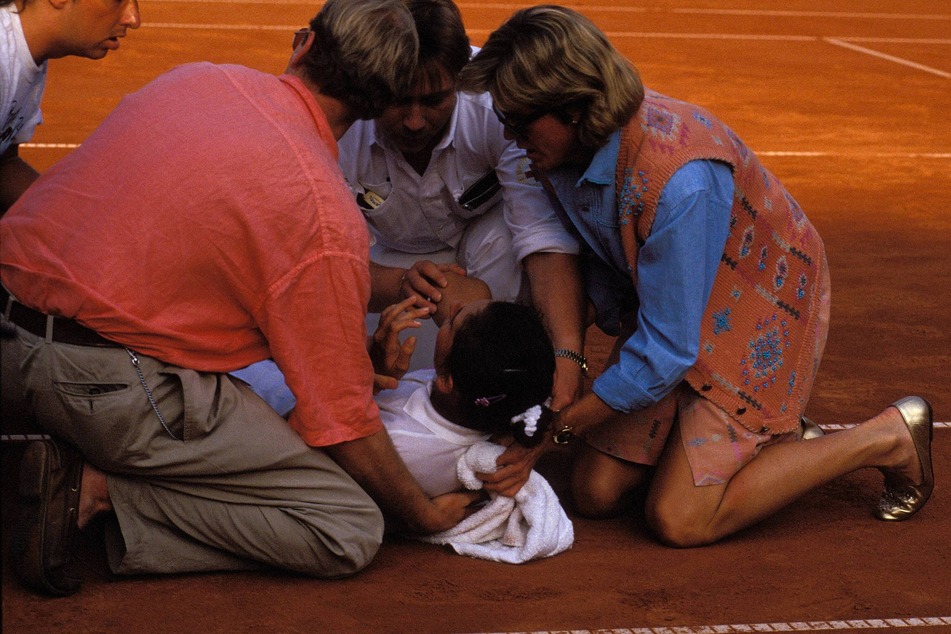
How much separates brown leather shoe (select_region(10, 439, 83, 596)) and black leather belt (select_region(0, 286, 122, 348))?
0.85 ft

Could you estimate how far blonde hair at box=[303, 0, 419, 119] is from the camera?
314 cm

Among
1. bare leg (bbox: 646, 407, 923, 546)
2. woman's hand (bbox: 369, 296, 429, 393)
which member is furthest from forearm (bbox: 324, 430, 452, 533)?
bare leg (bbox: 646, 407, 923, 546)

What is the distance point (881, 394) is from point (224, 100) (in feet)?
9.45

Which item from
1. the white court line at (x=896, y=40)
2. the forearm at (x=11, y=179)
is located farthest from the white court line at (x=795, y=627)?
the white court line at (x=896, y=40)

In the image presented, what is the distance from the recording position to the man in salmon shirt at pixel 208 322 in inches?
118

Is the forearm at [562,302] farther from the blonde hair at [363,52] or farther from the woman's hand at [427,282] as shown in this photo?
the blonde hair at [363,52]

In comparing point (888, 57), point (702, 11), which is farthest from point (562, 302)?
point (702, 11)

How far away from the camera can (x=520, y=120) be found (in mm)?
3416

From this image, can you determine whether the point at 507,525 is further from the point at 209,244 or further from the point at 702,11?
the point at 702,11

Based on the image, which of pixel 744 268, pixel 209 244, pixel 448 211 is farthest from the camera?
pixel 448 211

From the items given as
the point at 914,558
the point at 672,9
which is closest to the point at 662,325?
the point at 914,558

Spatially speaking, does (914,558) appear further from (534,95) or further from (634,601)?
(534,95)

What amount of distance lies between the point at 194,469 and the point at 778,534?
1695mm

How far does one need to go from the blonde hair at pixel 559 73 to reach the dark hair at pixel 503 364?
1.76 ft
